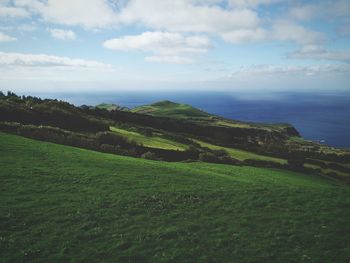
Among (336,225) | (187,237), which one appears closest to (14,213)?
(187,237)

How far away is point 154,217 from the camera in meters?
21.0

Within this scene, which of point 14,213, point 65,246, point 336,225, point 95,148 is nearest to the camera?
point 65,246

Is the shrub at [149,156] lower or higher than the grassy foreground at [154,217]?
higher

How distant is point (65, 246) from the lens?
54.6ft

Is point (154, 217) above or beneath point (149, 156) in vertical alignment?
beneath

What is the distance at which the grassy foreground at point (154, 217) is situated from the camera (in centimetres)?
1680

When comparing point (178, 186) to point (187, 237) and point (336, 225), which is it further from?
point (336, 225)

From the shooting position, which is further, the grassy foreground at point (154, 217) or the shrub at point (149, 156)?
the shrub at point (149, 156)

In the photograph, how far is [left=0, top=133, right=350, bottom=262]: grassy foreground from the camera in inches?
661

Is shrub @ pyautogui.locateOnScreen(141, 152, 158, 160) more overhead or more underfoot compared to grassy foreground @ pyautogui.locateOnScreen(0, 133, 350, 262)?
more overhead

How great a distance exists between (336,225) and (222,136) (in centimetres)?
7356

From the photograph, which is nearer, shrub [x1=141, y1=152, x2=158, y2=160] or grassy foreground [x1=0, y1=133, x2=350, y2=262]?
grassy foreground [x1=0, y1=133, x2=350, y2=262]

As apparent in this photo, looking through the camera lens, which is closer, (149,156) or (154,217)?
(154,217)

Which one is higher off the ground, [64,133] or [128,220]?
[64,133]
